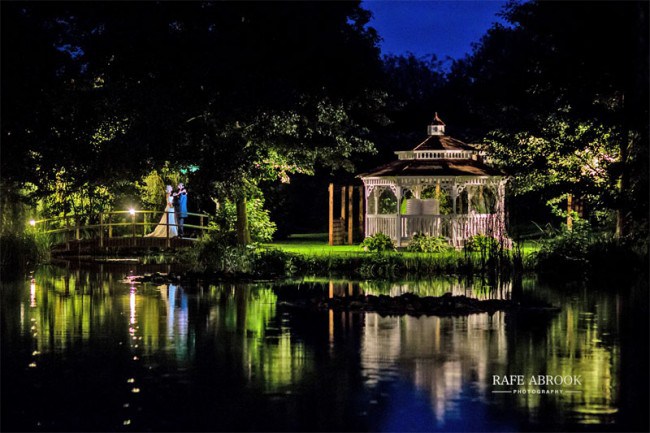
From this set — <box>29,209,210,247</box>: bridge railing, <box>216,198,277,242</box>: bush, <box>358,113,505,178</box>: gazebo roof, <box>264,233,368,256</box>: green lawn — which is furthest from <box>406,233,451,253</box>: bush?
<box>29,209,210,247</box>: bridge railing

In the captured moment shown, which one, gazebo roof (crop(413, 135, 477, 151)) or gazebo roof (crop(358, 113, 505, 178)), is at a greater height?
gazebo roof (crop(413, 135, 477, 151))

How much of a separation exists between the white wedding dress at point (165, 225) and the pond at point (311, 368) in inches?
798

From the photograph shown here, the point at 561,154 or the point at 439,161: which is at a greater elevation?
the point at 439,161

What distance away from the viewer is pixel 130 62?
1297 inches

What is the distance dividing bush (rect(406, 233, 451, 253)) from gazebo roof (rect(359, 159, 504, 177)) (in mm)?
2959

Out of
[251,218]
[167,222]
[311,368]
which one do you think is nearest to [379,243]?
[251,218]

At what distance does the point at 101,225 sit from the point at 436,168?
43.5ft

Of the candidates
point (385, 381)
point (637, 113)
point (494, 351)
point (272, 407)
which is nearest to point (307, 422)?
point (272, 407)

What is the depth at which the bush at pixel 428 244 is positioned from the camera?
122 ft

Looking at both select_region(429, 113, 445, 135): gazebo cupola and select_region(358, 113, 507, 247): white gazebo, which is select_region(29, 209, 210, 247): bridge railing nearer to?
select_region(358, 113, 507, 247): white gazebo

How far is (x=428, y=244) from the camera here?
37281mm

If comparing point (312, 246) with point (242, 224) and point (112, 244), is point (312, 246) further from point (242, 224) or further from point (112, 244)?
point (112, 244)

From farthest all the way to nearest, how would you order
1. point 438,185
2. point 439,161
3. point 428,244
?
point 439,161 < point 438,185 < point 428,244

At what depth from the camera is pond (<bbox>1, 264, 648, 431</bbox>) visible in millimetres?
12133
